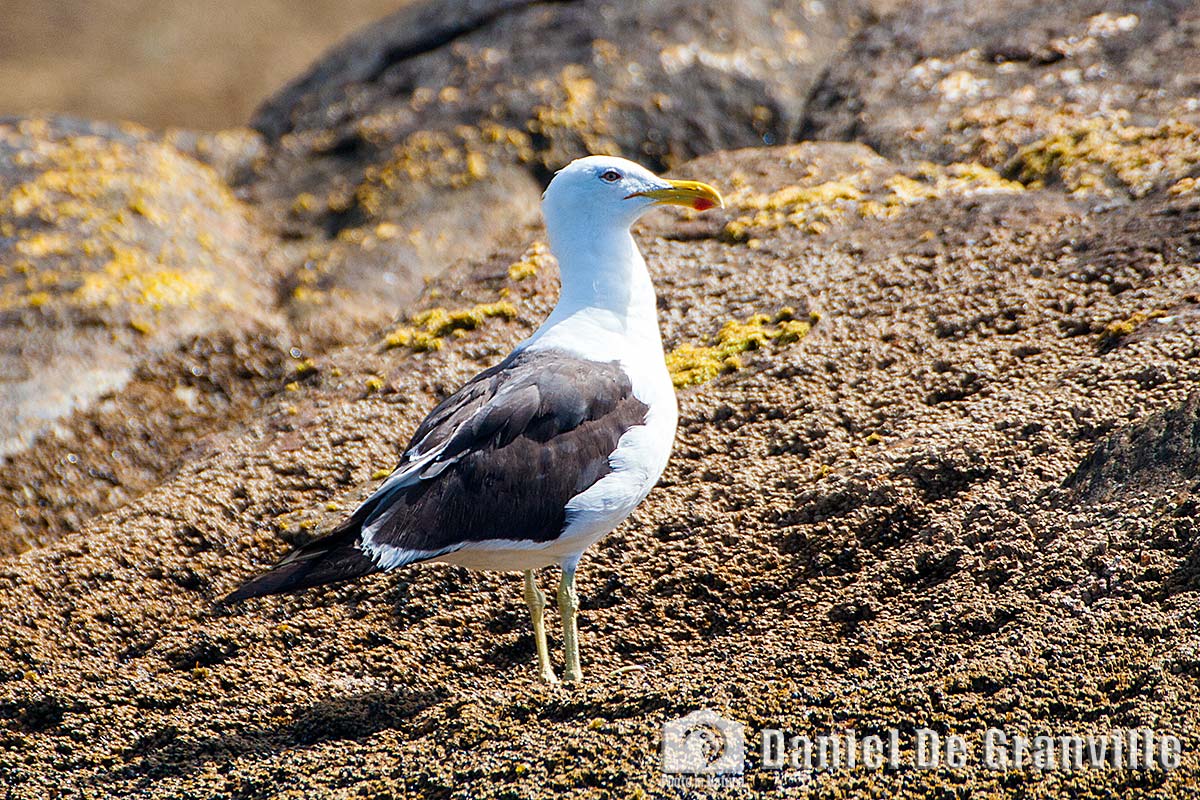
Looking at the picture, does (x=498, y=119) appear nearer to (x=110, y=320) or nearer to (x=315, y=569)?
(x=110, y=320)

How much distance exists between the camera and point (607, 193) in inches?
195

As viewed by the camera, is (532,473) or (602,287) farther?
(602,287)

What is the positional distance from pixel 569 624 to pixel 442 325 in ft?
6.34

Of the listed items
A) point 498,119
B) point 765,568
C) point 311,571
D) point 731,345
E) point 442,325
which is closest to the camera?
point 311,571

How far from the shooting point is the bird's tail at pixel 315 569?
3889 millimetres

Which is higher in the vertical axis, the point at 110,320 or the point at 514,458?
the point at 110,320

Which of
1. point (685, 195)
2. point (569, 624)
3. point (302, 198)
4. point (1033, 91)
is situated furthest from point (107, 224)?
point (1033, 91)

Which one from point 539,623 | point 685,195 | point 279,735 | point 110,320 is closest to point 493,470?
point 539,623

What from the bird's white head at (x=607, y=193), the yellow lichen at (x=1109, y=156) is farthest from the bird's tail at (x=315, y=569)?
the yellow lichen at (x=1109, y=156)

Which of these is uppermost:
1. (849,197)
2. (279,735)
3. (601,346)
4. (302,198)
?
(302,198)

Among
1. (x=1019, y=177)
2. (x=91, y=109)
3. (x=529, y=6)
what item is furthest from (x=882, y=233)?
(x=91, y=109)

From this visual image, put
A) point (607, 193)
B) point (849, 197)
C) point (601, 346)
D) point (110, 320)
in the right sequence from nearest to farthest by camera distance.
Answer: point (601, 346) → point (607, 193) → point (849, 197) → point (110, 320)

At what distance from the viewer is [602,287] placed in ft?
15.9

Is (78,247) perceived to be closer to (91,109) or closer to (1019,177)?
(1019,177)
